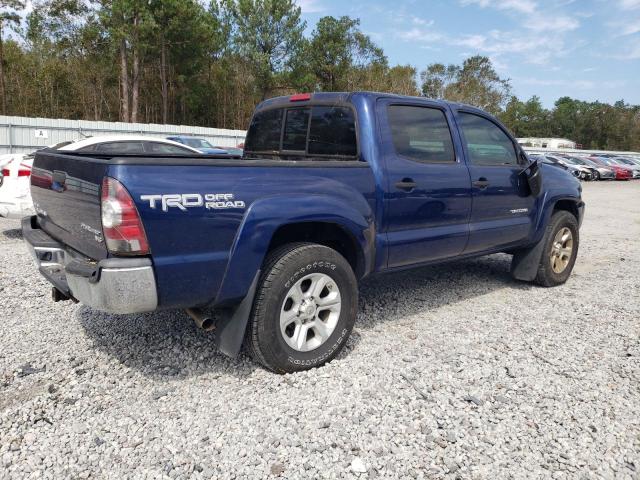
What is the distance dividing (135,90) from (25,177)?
26.0 meters

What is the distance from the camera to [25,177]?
22.9ft

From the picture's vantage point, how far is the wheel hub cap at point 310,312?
3.15 metres

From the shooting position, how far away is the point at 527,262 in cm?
531

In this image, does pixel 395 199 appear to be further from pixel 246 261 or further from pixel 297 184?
pixel 246 261

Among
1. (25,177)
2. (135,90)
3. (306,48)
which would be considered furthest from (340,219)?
(306,48)

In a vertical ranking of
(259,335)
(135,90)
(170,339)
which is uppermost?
(135,90)

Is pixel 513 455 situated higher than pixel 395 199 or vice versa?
pixel 395 199

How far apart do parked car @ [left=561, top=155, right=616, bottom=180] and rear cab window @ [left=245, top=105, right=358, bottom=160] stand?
2978cm

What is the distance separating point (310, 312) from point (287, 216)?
25.9 inches

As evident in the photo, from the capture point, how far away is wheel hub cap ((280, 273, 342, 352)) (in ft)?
10.3

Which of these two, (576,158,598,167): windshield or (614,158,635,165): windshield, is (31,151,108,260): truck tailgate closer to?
(576,158,598,167): windshield

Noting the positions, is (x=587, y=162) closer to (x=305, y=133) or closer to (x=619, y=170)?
(x=619, y=170)

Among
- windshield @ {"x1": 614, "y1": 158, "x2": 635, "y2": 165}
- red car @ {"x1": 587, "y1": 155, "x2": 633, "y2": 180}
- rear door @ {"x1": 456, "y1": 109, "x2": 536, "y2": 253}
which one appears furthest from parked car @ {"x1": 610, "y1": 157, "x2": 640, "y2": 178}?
rear door @ {"x1": 456, "y1": 109, "x2": 536, "y2": 253}

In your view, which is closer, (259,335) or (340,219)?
(259,335)
